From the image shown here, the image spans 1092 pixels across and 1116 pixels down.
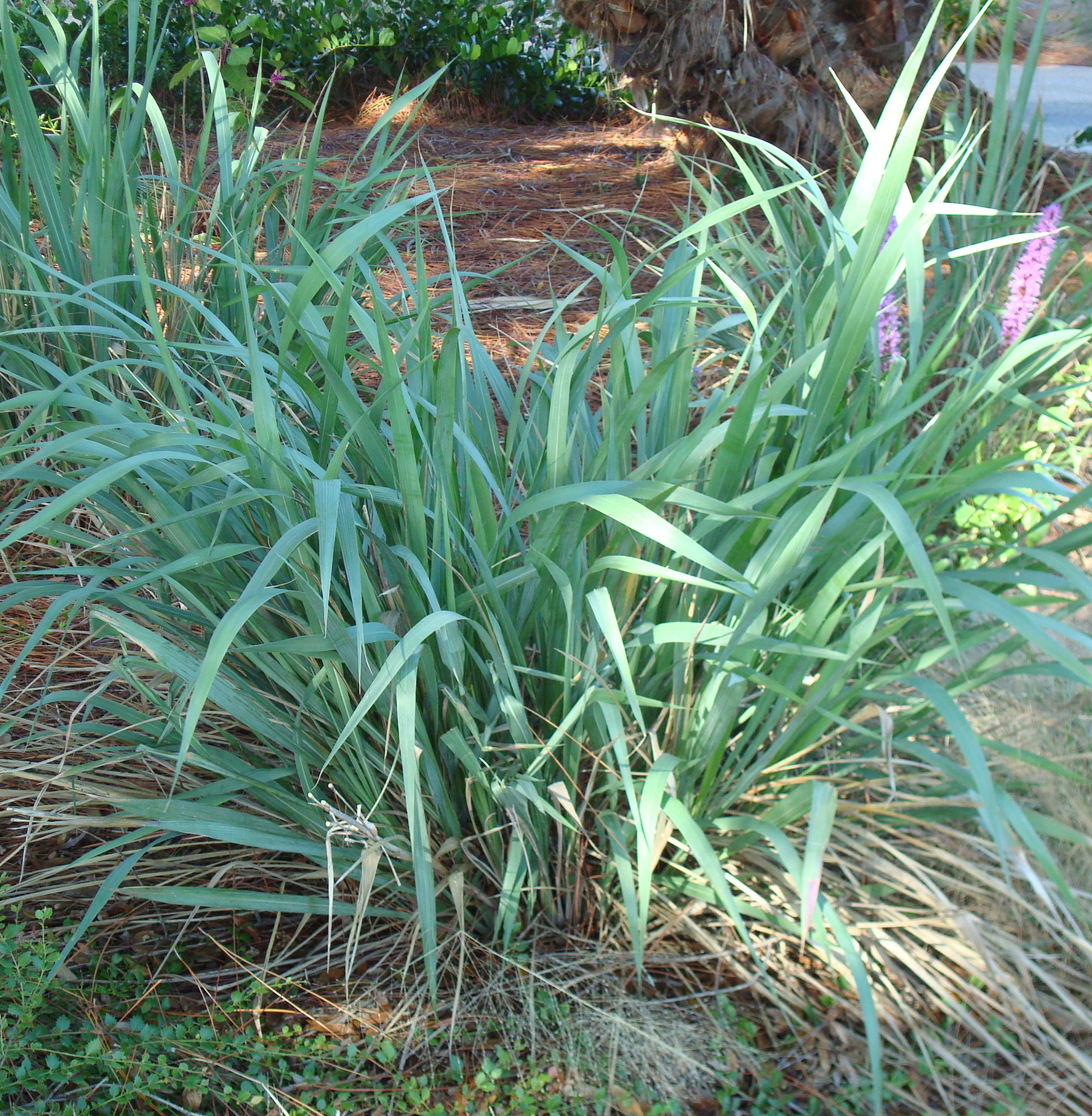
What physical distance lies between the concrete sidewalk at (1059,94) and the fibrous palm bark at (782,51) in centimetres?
79

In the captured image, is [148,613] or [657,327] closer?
[148,613]

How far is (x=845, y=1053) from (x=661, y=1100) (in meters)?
0.22

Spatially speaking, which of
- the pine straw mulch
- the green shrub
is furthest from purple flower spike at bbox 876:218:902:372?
the green shrub

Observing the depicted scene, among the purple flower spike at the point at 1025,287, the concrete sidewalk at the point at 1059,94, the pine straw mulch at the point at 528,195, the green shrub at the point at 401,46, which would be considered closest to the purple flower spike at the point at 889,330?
the purple flower spike at the point at 1025,287

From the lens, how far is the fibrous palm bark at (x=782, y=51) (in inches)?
130

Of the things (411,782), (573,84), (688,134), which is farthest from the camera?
(573,84)

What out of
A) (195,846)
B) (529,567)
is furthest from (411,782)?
(195,846)

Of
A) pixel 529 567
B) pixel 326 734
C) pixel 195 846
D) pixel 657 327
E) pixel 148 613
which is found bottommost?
pixel 195 846

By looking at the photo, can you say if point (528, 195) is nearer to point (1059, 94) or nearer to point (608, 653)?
point (608, 653)

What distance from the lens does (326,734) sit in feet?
4.35

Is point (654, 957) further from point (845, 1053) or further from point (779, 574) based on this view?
point (779, 574)

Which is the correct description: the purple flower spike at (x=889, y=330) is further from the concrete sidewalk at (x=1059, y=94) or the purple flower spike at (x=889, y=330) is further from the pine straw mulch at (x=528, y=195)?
the concrete sidewalk at (x=1059, y=94)

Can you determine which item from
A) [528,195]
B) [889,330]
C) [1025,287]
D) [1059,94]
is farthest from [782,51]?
[1059,94]

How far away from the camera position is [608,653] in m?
1.26
